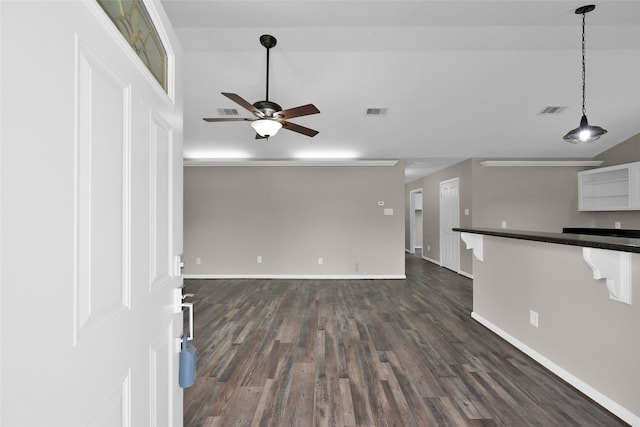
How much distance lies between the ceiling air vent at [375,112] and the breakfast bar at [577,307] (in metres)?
2.19

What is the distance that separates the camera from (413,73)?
11.6ft

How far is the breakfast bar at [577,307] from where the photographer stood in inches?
69.0

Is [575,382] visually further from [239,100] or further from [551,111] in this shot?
[551,111]

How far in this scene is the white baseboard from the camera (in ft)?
→ 5.67

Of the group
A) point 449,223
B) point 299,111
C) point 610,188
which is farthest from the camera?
point 449,223

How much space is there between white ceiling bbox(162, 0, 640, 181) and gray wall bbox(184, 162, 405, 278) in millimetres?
456

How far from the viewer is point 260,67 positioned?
11.1 ft

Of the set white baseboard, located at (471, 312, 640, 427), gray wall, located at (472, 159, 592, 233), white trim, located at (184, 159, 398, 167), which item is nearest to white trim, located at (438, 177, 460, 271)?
gray wall, located at (472, 159, 592, 233)

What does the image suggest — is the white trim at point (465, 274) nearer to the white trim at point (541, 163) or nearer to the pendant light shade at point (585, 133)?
the white trim at point (541, 163)

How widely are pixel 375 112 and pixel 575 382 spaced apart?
3649mm

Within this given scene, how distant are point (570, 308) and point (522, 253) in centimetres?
60

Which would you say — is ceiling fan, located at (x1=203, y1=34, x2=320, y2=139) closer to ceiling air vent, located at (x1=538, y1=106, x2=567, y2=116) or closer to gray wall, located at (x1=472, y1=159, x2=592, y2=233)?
ceiling air vent, located at (x1=538, y1=106, x2=567, y2=116)

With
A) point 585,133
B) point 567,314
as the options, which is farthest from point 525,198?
point 567,314

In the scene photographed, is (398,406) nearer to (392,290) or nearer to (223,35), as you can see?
(392,290)
